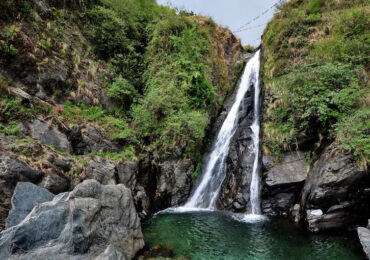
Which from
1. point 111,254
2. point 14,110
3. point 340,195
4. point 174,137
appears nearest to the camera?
point 111,254

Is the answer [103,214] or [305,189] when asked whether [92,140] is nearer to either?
[103,214]

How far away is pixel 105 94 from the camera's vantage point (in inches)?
496

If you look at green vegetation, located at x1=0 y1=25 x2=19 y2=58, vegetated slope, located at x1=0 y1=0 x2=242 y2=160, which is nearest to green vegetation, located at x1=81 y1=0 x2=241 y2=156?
vegetated slope, located at x1=0 y1=0 x2=242 y2=160

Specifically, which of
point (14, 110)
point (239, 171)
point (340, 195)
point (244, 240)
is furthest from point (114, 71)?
point (340, 195)

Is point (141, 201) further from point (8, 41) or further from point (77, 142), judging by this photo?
point (8, 41)

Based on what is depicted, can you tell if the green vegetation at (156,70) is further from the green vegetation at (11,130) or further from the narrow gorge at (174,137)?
the green vegetation at (11,130)

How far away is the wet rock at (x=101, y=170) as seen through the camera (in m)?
7.94

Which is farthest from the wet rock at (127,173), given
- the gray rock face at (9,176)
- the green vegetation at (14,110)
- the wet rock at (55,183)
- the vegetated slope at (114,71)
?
the green vegetation at (14,110)

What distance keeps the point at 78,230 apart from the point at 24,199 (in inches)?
69.0

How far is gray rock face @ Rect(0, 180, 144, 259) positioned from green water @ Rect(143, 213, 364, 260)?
4.81 feet

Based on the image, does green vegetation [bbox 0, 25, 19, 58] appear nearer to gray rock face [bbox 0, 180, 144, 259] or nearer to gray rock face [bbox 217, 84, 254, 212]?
gray rock face [bbox 0, 180, 144, 259]

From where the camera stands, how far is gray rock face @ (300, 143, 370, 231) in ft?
24.5

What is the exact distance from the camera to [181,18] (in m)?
16.7

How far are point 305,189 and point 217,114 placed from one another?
829 cm
